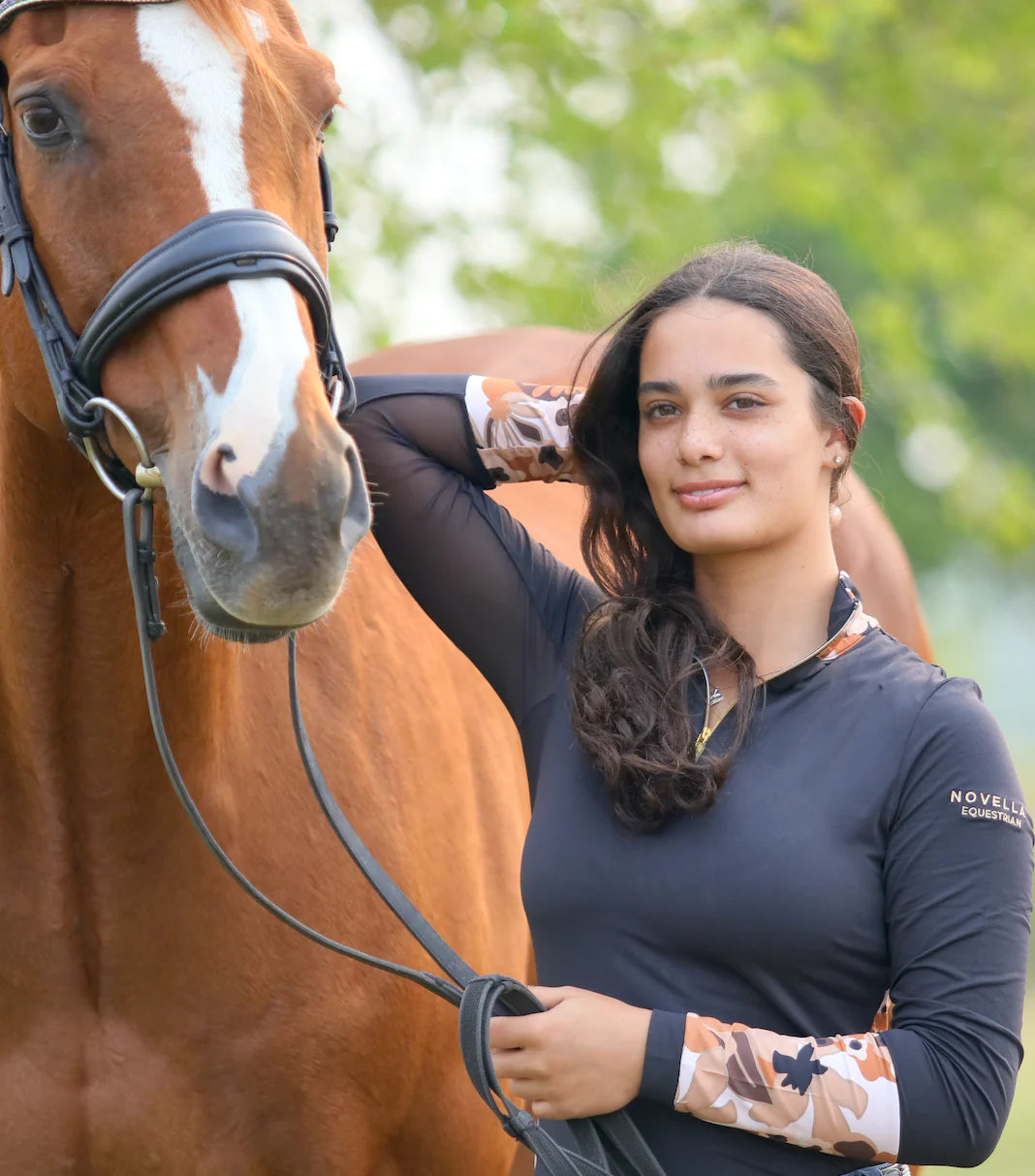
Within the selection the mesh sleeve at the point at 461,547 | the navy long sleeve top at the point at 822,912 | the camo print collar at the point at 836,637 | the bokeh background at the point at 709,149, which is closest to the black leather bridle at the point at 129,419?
the navy long sleeve top at the point at 822,912

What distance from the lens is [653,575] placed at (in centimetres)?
227

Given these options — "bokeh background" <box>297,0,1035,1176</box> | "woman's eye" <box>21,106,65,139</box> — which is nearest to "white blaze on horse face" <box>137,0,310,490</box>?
"woman's eye" <box>21,106,65,139</box>

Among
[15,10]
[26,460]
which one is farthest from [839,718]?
[15,10]

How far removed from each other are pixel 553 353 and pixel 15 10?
277 centimetres

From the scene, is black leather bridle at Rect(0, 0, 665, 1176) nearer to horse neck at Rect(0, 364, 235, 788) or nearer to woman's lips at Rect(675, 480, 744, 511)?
horse neck at Rect(0, 364, 235, 788)

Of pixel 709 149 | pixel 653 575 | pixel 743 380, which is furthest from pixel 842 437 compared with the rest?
pixel 709 149

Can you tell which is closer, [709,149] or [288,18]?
[288,18]

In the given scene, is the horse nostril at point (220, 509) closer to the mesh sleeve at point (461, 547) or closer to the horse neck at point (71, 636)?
the horse neck at point (71, 636)

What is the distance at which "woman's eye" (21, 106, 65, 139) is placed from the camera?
192cm

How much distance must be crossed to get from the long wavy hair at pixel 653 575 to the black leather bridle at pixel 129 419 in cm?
33

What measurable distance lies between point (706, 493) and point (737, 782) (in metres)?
0.39

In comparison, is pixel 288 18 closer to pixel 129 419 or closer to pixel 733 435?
pixel 129 419

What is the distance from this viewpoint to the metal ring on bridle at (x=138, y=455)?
189 cm

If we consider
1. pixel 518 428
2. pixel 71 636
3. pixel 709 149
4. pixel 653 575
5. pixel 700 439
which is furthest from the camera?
pixel 709 149
